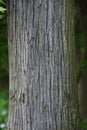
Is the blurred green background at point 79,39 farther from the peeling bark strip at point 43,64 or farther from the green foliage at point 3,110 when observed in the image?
the peeling bark strip at point 43,64

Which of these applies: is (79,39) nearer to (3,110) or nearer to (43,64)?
(3,110)

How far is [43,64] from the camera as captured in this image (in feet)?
15.2

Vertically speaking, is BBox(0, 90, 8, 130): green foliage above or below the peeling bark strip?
below

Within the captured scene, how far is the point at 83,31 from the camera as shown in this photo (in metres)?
8.30

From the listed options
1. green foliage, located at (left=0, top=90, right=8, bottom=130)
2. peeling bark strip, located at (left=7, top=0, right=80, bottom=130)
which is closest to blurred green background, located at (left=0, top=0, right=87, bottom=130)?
green foliage, located at (left=0, top=90, right=8, bottom=130)

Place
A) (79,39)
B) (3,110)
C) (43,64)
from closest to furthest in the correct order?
(43,64) → (79,39) → (3,110)

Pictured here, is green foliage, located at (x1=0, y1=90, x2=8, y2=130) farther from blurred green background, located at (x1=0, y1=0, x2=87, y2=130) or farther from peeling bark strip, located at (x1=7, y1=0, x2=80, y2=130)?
peeling bark strip, located at (x1=7, y1=0, x2=80, y2=130)

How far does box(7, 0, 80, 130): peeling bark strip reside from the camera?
15.1ft

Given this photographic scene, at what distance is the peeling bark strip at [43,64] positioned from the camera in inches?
181

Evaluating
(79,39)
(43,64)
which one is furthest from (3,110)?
(43,64)

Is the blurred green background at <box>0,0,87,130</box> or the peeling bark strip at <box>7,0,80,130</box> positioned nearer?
the peeling bark strip at <box>7,0,80,130</box>

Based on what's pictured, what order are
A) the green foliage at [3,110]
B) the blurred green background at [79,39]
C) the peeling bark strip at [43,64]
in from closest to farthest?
1. the peeling bark strip at [43,64]
2. the blurred green background at [79,39]
3. the green foliage at [3,110]

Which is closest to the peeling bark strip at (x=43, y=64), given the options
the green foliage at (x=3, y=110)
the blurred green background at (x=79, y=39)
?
the blurred green background at (x=79, y=39)

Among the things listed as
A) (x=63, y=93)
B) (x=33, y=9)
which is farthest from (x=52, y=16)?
(x=63, y=93)
